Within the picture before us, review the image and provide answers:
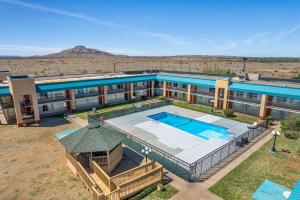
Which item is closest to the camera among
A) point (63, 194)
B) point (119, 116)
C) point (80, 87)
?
point (63, 194)

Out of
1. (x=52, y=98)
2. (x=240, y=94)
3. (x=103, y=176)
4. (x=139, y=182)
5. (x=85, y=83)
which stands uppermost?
(x=85, y=83)

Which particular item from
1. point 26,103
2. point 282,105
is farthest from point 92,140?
point 282,105

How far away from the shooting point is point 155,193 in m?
18.2

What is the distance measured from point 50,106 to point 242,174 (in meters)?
38.2

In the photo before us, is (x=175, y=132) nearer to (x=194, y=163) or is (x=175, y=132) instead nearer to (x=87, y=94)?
(x=194, y=163)

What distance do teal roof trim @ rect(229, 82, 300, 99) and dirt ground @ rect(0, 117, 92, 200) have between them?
34.7m

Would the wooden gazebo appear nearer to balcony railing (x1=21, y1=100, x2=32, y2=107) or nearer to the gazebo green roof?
the gazebo green roof

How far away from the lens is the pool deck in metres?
26.5

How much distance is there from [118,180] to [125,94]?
36.8 meters

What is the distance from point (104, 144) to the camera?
819 inches

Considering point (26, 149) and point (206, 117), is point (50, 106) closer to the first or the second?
point (26, 149)

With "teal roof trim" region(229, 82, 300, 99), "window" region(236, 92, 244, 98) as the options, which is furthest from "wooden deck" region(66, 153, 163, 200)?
"window" region(236, 92, 244, 98)

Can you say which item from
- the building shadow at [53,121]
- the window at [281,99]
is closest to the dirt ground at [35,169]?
the building shadow at [53,121]

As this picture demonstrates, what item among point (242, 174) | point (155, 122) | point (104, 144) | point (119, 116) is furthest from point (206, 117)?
point (104, 144)
